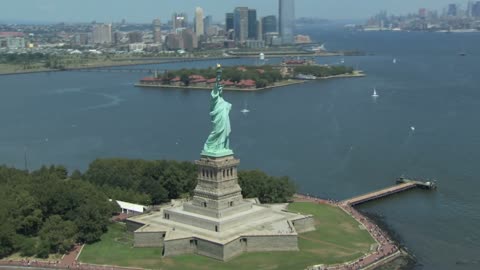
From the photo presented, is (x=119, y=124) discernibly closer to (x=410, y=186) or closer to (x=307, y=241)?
(x=410, y=186)

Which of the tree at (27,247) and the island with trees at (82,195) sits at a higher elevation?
the island with trees at (82,195)

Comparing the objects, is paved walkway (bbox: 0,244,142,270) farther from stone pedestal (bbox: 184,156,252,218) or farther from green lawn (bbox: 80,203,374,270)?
stone pedestal (bbox: 184,156,252,218)

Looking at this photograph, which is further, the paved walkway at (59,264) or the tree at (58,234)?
the tree at (58,234)

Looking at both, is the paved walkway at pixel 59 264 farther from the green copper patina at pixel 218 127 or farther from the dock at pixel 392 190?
the dock at pixel 392 190

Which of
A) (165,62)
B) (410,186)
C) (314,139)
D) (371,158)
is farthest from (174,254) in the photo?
(165,62)

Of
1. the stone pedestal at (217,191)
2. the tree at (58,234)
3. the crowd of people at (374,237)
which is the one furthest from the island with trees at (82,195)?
the stone pedestal at (217,191)

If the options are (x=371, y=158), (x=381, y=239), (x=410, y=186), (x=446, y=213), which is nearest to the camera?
(x=381, y=239)

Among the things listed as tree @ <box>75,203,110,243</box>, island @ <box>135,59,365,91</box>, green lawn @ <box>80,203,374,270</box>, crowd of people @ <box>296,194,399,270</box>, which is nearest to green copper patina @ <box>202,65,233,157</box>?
green lawn @ <box>80,203,374,270</box>
